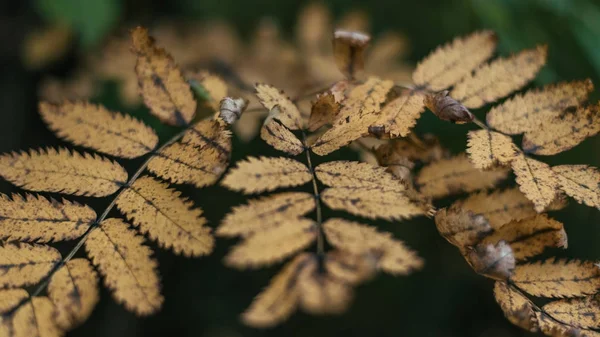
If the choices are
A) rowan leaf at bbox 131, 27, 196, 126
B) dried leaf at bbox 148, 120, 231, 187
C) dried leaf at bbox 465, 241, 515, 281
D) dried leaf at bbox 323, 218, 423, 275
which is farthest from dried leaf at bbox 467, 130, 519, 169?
rowan leaf at bbox 131, 27, 196, 126

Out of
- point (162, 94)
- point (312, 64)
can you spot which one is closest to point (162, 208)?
point (162, 94)

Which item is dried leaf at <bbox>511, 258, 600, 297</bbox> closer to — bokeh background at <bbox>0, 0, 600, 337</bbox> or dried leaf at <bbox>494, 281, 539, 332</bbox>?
dried leaf at <bbox>494, 281, 539, 332</bbox>

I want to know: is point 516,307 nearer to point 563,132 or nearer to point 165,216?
point 563,132

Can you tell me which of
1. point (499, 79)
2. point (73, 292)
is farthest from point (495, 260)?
point (73, 292)

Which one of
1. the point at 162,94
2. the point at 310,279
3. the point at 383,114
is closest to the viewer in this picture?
the point at 310,279

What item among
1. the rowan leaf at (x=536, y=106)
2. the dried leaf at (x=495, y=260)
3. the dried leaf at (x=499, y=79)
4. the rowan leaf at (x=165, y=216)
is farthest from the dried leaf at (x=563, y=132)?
the rowan leaf at (x=165, y=216)

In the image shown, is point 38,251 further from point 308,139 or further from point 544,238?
point 544,238
